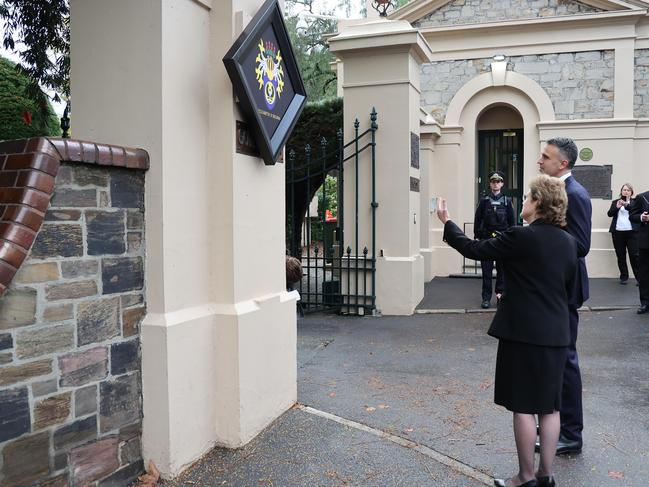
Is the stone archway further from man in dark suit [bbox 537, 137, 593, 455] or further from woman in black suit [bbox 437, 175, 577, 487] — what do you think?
woman in black suit [bbox 437, 175, 577, 487]

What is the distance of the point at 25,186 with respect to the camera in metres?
2.80

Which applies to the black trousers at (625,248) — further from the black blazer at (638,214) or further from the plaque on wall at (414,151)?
the plaque on wall at (414,151)

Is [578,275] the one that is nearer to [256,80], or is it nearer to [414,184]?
[256,80]

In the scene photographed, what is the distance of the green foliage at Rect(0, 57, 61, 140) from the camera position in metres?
7.77

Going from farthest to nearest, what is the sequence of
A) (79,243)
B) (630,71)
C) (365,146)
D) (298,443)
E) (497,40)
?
(497,40), (630,71), (365,146), (298,443), (79,243)

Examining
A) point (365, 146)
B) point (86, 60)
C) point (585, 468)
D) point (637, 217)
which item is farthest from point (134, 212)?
point (637, 217)

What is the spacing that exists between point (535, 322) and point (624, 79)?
11.0 meters

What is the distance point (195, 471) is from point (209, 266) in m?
1.23

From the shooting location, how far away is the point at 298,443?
4059 millimetres

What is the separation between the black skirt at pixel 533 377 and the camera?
3248mm

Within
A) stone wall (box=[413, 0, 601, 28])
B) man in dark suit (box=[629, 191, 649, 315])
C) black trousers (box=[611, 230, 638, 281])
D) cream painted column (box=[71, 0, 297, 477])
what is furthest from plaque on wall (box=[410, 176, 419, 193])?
stone wall (box=[413, 0, 601, 28])

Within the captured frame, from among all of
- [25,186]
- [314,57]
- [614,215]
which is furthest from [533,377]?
[314,57]

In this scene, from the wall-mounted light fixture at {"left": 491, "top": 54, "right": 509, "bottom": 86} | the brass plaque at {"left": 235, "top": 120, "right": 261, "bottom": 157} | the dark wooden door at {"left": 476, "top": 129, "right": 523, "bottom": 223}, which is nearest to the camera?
the brass plaque at {"left": 235, "top": 120, "right": 261, "bottom": 157}

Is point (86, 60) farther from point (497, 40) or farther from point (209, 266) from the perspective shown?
point (497, 40)
